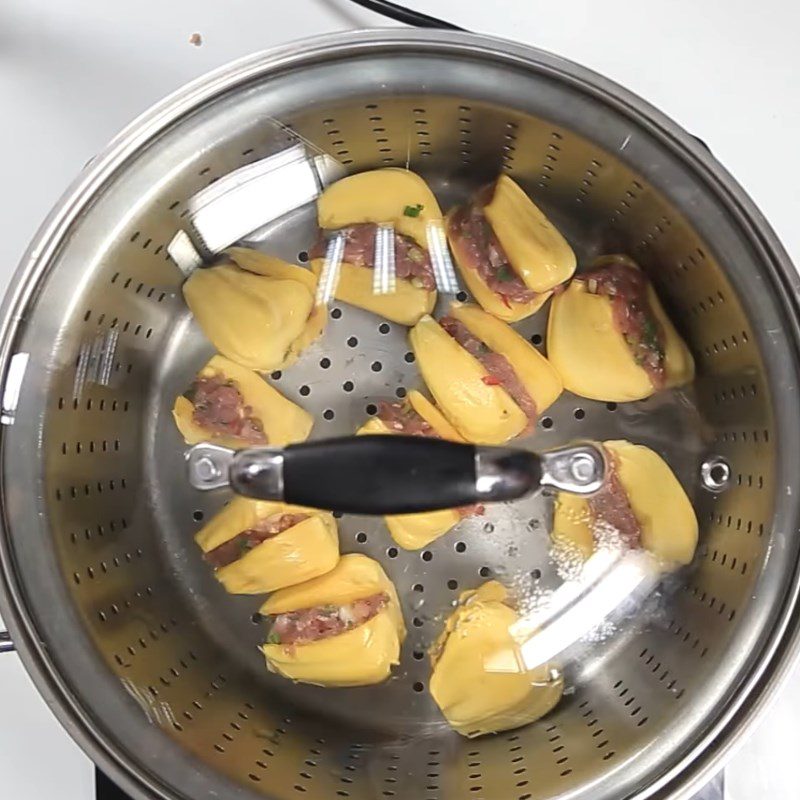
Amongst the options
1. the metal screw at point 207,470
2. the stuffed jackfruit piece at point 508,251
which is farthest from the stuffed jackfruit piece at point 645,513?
the metal screw at point 207,470

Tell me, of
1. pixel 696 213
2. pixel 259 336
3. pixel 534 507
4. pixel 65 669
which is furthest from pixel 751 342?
pixel 65 669

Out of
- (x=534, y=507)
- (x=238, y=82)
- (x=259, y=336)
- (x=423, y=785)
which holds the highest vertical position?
(x=238, y=82)

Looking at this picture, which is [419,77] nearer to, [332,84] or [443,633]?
[332,84]

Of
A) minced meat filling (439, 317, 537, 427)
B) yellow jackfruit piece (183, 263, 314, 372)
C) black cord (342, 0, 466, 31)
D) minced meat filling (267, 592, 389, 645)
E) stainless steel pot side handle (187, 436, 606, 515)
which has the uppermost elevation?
black cord (342, 0, 466, 31)

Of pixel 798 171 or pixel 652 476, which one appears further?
pixel 798 171

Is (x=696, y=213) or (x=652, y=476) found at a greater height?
(x=696, y=213)

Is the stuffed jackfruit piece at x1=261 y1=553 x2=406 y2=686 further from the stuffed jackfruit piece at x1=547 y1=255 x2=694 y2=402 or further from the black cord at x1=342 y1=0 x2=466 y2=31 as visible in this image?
the black cord at x1=342 y1=0 x2=466 y2=31

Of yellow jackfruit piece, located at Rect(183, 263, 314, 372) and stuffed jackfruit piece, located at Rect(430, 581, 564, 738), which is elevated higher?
yellow jackfruit piece, located at Rect(183, 263, 314, 372)

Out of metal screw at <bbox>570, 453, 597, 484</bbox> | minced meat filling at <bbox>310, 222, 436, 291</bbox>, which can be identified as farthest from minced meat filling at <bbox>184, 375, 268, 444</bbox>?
metal screw at <bbox>570, 453, 597, 484</bbox>
